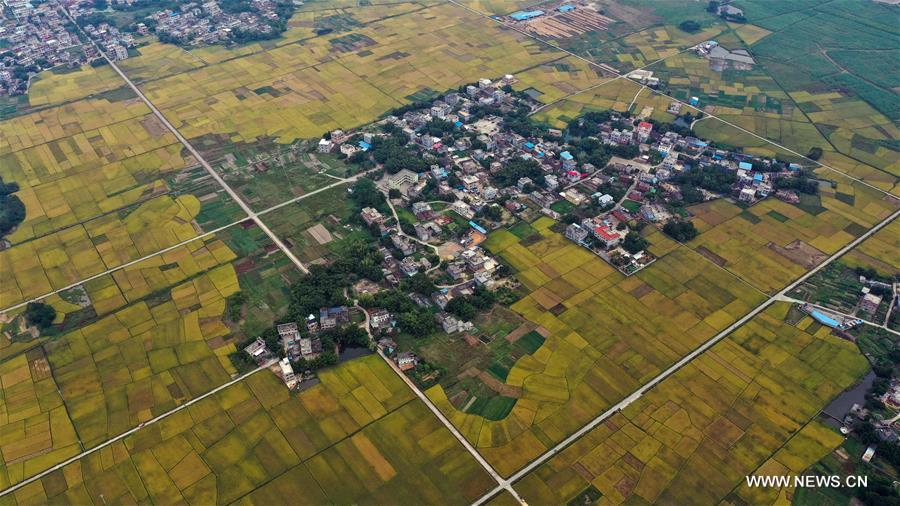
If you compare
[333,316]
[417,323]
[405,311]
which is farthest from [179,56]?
[417,323]

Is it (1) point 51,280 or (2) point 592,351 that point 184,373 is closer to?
(1) point 51,280

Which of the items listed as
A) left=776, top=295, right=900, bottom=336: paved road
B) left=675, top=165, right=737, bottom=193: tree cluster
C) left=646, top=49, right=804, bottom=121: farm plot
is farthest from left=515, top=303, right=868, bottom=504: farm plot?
left=646, top=49, right=804, bottom=121: farm plot

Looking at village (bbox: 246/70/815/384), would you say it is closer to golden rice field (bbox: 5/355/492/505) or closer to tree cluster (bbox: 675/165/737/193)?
tree cluster (bbox: 675/165/737/193)

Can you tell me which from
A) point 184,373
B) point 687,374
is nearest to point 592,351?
point 687,374

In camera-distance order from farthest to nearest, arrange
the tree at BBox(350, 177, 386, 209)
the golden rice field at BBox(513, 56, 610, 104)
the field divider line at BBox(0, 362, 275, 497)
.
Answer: the golden rice field at BBox(513, 56, 610, 104), the tree at BBox(350, 177, 386, 209), the field divider line at BBox(0, 362, 275, 497)

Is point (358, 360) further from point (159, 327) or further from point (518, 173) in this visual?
point (518, 173)

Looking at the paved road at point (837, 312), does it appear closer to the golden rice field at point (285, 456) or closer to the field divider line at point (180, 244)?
the golden rice field at point (285, 456)
